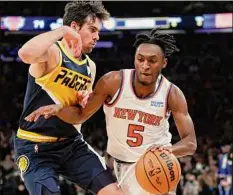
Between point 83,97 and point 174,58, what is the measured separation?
39.1 feet

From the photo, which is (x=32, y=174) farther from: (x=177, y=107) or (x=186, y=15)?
(x=186, y=15)

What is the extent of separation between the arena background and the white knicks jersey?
6.14m

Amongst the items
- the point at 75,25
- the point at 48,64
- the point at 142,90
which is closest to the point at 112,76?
the point at 142,90

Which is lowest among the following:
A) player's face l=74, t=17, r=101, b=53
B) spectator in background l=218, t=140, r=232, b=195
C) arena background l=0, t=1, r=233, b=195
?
Result: spectator in background l=218, t=140, r=232, b=195

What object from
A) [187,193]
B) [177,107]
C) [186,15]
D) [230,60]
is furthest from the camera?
[230,60]

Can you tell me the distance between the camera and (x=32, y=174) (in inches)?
146

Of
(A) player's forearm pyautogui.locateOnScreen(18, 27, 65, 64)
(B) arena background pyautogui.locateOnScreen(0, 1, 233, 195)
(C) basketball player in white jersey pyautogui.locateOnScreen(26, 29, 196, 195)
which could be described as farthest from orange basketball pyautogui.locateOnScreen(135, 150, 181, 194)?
(B) arena background pyautogui.locateOnScreen(0, 1, 233, 195)

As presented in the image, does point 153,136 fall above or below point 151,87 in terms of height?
below

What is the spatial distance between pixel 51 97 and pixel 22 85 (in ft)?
38.4

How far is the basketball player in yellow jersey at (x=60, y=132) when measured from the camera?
3682 millimetres

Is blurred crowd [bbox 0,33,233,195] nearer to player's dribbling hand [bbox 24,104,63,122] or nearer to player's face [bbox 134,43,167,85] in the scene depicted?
player's face [bbox 134,43,167,85]

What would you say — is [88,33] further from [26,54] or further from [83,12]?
[26,54]

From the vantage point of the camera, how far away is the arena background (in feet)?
40.8

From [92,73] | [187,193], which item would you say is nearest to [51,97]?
[92,73]
